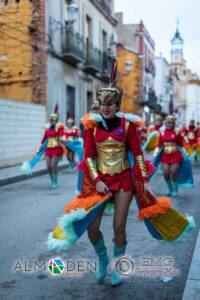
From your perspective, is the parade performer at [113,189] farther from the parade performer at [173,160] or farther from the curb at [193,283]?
the parade performer at [173,160]

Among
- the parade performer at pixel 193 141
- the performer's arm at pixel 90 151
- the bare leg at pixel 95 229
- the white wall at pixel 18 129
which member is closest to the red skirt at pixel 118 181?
the performer's arm at pixel 90 151

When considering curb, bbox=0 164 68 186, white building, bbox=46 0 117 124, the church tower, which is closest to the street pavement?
curb, bbox=0 164 68 186

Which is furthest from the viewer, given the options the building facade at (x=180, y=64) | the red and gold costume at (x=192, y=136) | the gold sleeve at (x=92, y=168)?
the building facade at (x=180, y=64)

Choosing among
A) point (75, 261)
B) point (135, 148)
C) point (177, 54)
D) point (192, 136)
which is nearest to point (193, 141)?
point (192, 136)

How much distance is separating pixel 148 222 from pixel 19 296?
51.9 inches

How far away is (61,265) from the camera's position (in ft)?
14.9

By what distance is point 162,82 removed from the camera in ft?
190

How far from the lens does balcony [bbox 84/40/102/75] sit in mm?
23859

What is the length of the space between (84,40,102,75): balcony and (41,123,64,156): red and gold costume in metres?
13.6

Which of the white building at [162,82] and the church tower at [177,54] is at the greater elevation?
the church tower at [177,54]

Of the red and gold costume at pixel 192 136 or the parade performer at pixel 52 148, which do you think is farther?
the red and gold costume at pixel 192 136

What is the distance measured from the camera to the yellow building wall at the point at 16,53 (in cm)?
1762

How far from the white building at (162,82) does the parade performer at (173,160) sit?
4446cm

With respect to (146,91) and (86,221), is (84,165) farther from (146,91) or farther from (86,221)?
(146,91)
